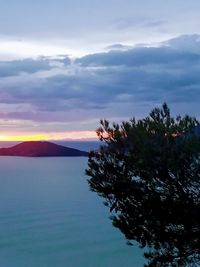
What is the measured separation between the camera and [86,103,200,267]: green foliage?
1417cm

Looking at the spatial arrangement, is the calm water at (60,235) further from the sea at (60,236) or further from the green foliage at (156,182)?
the green foliage at (156,182)

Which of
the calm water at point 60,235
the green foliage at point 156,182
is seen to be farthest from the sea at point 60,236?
the green foliage at point 156,182

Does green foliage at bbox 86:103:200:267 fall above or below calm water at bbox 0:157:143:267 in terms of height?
above

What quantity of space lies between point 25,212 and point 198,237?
5483 cm

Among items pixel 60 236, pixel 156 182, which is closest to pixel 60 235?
pixel 60 236

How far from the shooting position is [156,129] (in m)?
14.8

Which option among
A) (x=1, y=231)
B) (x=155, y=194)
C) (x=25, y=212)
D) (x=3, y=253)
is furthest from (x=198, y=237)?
(x=25, y=212)

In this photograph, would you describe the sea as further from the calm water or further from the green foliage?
the green foliage

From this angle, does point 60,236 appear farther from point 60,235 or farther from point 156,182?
point 156,182

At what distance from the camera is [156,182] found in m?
14.6

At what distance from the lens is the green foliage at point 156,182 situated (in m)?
14.2

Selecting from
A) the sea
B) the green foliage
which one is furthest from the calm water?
the green foliage

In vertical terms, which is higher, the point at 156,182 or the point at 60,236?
the point at 156,182

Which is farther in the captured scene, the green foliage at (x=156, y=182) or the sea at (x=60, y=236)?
the sea at (x=60, y=236)
